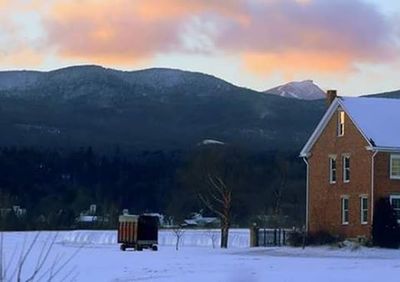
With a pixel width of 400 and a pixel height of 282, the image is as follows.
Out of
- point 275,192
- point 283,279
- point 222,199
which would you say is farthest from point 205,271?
point 275,192

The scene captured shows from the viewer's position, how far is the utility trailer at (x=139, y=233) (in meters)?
60.9

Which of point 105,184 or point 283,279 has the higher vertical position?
point 105,184

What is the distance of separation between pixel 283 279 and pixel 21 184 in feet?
304

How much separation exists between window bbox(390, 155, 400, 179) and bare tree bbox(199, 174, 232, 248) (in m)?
12.3

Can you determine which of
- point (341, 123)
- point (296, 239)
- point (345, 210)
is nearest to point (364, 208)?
point (345, 210)

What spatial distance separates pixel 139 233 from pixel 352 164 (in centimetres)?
1263

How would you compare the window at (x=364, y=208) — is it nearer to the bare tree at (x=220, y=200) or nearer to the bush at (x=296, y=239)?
the bush at (x=296, y=239)

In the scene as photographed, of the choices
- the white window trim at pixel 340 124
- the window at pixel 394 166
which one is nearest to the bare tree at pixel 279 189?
the white window trim at pixel 340 124

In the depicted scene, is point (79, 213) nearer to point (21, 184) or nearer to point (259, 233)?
point (21, 184)

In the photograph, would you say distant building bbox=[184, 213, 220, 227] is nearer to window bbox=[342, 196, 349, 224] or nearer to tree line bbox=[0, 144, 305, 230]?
tree line bbox=[0, 144, 305, 230]

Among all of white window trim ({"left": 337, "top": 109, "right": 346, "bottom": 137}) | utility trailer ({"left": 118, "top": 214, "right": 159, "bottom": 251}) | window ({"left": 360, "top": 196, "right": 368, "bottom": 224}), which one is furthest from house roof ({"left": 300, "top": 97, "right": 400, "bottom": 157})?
utility trailer ({"left": 118, "top": 214, "right": 159, "bottom": 251})

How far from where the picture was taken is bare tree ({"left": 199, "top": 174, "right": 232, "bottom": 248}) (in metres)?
68.8

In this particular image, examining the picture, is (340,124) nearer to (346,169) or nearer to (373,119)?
(373,119)

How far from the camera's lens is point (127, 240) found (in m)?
61.4
